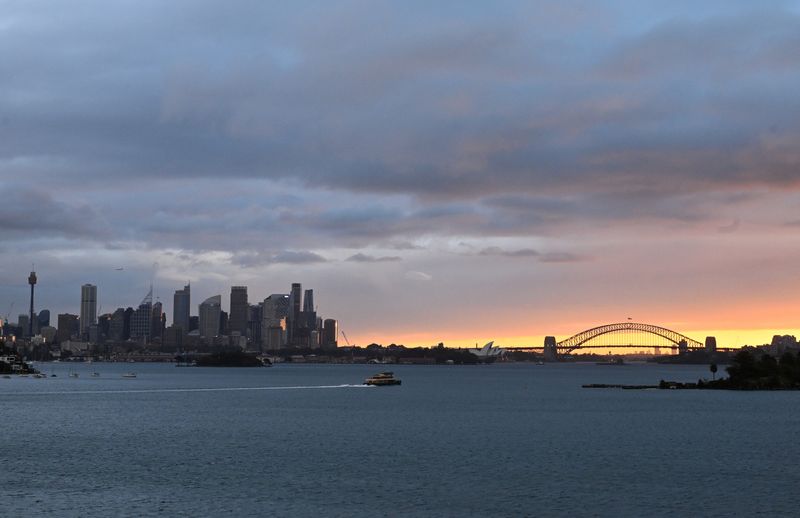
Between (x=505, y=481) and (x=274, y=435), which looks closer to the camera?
(x=505, y=481)

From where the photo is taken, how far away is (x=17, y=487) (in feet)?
211

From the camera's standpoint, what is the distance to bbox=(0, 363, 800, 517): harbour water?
2314 inches

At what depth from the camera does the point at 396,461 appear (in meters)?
79.6

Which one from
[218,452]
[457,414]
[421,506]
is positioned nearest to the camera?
[421,506]

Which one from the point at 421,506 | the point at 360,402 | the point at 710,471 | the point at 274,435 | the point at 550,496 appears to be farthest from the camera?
the point at 360,402

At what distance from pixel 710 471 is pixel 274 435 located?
4655 centimetres

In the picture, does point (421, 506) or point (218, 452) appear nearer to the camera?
point (421, 506)

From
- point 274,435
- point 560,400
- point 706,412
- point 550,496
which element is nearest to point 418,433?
point 274,435

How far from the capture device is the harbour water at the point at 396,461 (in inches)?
2314

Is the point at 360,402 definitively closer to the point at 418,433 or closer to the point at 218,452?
the point at 418,433

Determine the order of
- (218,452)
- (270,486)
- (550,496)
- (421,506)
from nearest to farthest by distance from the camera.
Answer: (421,506) < (550,496) < (270,486) < (218,452)

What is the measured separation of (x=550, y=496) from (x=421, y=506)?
916 cm

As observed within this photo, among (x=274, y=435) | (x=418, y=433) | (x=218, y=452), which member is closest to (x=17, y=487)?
(x=218, y=452)

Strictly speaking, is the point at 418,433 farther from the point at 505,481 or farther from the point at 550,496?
the point at 550,496
